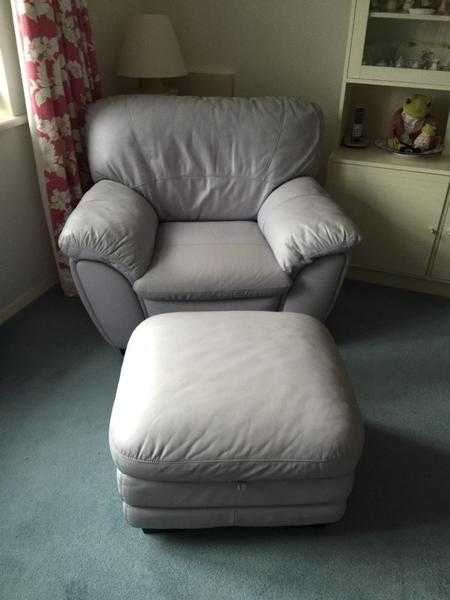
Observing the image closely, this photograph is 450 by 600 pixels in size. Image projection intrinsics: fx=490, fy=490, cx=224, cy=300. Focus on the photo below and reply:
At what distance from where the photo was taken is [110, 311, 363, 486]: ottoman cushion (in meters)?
1.09

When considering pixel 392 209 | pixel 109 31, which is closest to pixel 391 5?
pixel 392 209

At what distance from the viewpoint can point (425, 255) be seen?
231 centimetres

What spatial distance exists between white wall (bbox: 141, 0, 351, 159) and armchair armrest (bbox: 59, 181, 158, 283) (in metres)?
1.27

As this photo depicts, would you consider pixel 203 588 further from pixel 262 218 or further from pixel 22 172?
pixel 22 172

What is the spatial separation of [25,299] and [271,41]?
5.89ft

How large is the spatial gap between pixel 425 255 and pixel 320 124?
0.78m

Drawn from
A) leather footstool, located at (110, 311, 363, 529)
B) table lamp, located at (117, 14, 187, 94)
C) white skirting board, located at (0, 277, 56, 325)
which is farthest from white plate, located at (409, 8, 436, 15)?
white skirting board, located at (0, 277, 56, 325)

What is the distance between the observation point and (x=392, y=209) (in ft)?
7.45

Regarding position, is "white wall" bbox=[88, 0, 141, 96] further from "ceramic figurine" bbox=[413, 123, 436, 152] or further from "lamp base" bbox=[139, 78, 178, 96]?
"ceramic figurine" bbox=[413, 123, 436, 152]

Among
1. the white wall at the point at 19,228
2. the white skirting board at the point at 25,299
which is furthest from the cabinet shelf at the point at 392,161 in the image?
the white skirting board at the point at 25,299

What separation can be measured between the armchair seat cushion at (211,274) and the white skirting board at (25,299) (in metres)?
0.78

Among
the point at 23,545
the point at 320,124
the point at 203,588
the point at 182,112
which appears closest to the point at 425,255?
the point at 320,124

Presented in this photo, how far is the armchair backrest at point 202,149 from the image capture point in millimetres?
2049

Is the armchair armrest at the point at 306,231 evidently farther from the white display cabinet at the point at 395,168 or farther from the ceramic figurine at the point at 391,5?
the ceramic figurine at the point at 391,5
